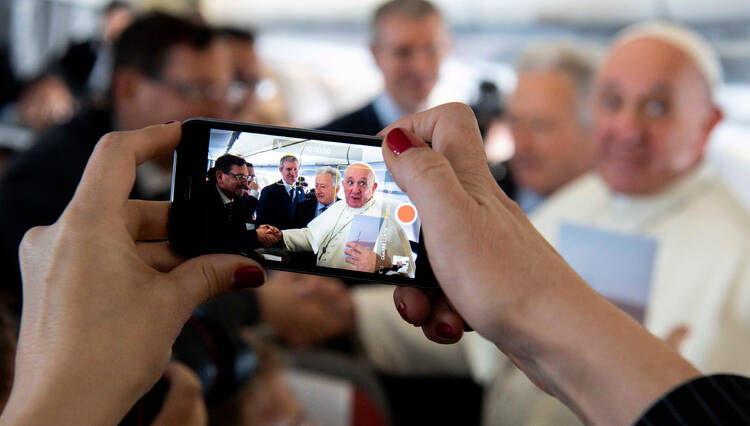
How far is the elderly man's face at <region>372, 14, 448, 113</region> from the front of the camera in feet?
3.69

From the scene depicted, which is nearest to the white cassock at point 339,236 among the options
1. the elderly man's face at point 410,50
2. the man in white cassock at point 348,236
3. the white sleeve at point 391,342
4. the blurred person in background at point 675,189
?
the man in white cassock at point 348,236

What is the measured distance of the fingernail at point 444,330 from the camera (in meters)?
0.62

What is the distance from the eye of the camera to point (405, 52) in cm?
129

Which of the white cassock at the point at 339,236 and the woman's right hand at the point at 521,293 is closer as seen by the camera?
the woman's right hand at the point at 521,293

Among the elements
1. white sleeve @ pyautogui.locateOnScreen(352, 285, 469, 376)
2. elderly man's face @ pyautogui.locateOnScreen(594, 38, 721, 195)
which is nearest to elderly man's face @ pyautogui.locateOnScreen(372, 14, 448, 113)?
elderly man's face @ pyautogui.locateOnScreen(594, 38, 721, 195)

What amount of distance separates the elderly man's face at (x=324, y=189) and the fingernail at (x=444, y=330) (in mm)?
158

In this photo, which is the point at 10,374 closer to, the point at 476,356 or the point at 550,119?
the point at 476,356

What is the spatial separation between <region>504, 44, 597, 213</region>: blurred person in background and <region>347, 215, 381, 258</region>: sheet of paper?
1.68 m

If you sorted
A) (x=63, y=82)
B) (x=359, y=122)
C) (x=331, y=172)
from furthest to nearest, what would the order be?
1. (x=63, y=82)
2. (x=359, y=122)
3. (x=331, y=172)

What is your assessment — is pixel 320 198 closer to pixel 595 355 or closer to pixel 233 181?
pixel 233 181

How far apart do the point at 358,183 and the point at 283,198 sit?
0.07m

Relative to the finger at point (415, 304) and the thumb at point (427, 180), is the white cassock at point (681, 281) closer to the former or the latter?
the finger at point (415, 304)

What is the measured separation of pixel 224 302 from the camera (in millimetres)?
1271

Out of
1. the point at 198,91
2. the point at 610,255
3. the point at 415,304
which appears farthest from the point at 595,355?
the point at 198,91
